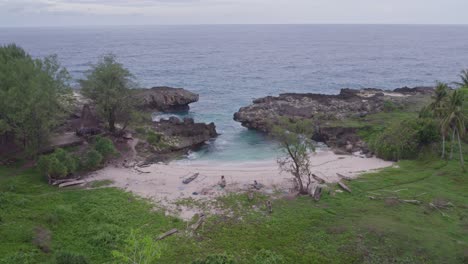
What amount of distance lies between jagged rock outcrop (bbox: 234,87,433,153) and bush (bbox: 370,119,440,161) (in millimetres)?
3462

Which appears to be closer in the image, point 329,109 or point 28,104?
point 28,104

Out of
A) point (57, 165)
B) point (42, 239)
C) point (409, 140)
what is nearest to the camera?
point (42, 239)

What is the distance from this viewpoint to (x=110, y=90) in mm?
46531

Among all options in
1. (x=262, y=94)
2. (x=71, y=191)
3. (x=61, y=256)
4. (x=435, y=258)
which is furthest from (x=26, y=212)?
(x=262, y=94)

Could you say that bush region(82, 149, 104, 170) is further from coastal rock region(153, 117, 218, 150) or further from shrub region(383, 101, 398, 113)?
shrub region(383, 101, 398, 113)

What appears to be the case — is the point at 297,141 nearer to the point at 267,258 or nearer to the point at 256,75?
the point at 267,258

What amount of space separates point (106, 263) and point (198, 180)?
16.0 m

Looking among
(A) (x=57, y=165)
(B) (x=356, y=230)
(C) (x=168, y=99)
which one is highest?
(C) (x=168, y=99)

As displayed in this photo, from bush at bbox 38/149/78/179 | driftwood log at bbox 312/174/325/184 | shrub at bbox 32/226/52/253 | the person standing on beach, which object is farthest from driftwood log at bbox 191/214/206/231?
bush at bbox 38/149/78/179

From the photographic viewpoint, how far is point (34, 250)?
1004 inches

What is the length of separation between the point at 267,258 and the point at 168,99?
173 feet

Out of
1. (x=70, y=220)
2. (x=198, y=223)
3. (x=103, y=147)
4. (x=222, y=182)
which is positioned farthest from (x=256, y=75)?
(x=70, y=220)

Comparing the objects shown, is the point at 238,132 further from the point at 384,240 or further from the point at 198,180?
the point at 384,240

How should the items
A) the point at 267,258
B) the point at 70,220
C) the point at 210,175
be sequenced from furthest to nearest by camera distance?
1. the point at 210,175
2. the point at 70,220
3. the point at 267,258
